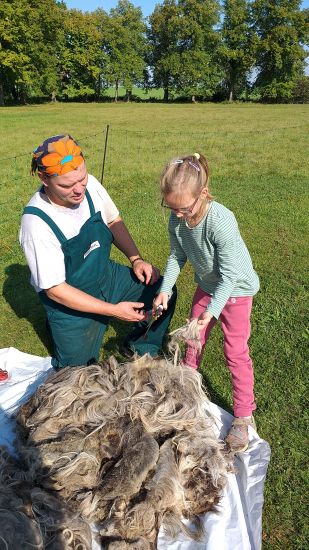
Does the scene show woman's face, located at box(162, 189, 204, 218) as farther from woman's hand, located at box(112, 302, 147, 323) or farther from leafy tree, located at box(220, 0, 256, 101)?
leafy tree, located at box(220, 0, 256, 101)

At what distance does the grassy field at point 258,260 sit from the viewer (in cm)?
325

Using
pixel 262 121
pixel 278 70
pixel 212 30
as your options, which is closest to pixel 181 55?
pixel 212 30

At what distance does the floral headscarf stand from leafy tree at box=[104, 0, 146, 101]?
58.5m

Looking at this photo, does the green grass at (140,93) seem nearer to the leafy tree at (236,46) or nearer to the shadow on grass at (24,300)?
the leafy tree at (236,46)

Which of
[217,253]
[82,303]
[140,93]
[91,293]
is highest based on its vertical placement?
[140,93]

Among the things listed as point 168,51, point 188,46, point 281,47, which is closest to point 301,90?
point 281,47

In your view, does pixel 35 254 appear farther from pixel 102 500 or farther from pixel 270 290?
pixel 270 290

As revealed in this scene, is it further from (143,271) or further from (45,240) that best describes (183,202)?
(143,271)

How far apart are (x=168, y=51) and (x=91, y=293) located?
65386mm

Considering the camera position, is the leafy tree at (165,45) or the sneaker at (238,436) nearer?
the sneaker at (238,436)

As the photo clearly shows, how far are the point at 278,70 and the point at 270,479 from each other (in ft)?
192

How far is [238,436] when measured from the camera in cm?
322

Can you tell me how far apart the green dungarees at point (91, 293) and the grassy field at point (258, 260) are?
540 millimetres

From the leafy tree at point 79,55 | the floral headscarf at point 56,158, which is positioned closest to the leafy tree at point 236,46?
the leafy tree at point 79,55
